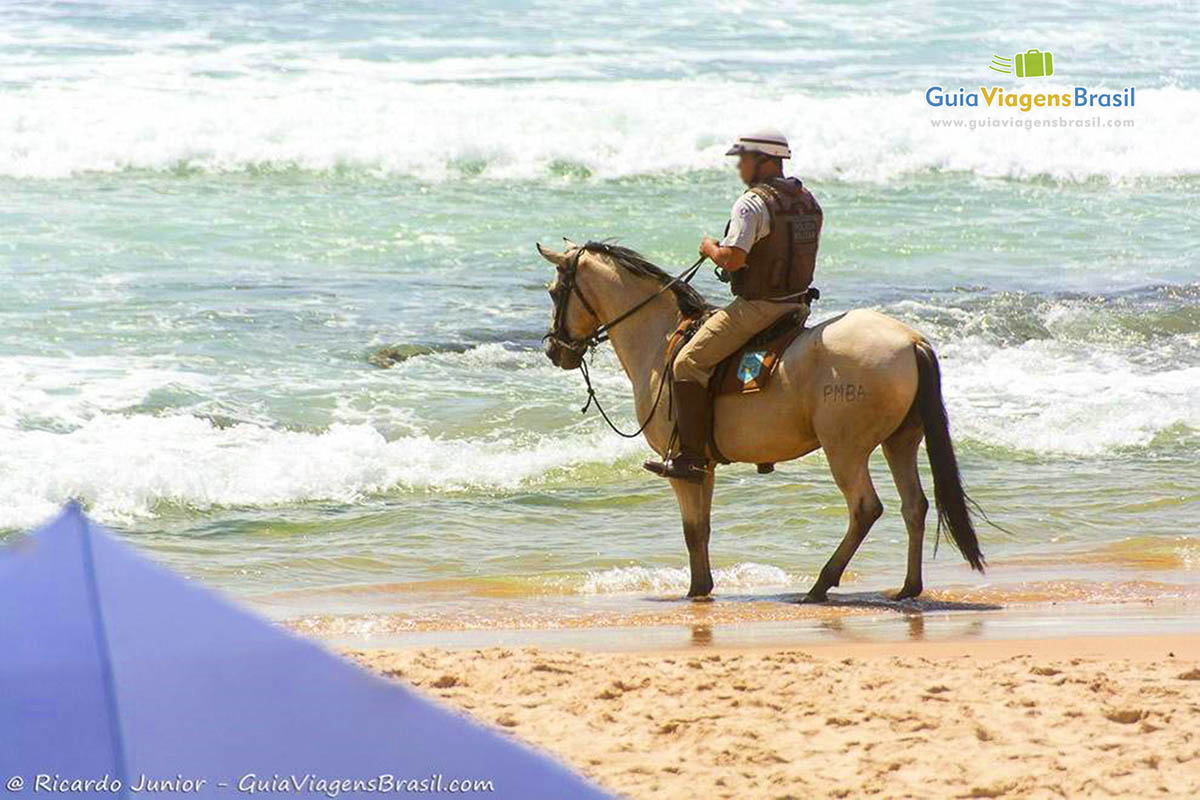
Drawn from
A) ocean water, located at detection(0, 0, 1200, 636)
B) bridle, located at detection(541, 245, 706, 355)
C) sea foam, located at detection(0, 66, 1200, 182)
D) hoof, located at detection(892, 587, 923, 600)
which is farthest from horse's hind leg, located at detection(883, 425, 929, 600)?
sea foam, located at detection(0, 66, 1200, 182)

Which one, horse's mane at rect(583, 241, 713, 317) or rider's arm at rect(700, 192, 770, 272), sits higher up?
rider's arm at rect(700, 192, 770, 272)

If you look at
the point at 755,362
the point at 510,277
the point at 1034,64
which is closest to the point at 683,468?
the point at 755,362

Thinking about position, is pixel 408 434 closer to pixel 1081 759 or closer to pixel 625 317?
pixel 625 317

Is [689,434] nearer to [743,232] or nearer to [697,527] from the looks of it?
[697,527]

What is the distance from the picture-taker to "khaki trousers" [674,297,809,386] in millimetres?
8492

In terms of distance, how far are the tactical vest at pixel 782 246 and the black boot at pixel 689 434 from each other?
558mm

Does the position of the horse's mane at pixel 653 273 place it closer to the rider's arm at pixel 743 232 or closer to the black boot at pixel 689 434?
the black boot at pixel 689 434

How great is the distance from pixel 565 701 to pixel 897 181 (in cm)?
2144

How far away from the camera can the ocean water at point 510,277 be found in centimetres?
1024

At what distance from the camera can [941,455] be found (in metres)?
8.41

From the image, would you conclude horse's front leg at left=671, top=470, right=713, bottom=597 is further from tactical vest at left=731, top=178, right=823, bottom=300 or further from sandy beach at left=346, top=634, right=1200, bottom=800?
sandy beach at left=346, top=634, right=1200, bottom=800

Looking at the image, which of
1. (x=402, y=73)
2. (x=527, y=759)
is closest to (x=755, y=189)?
(x=527, y=759)

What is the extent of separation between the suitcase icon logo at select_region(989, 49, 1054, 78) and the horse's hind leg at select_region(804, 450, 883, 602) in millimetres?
27341

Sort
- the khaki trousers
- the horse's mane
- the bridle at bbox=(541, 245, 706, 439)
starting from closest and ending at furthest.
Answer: the khaki trousers
the horse's mane
the bridle at bbox=(541, 245, 706, 439)
